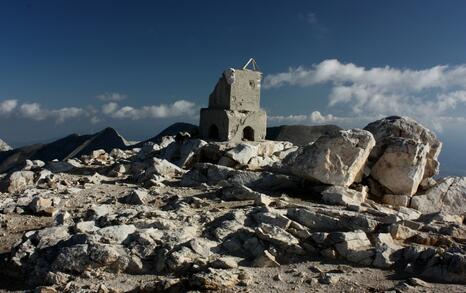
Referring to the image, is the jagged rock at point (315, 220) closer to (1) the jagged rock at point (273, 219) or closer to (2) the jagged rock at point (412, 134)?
(1) the jagged rock at point (273, 219)

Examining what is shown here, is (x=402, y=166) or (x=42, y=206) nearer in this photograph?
(x=42, y=206)

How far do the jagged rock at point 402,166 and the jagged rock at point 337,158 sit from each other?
1.16 m

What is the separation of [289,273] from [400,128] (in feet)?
38.0

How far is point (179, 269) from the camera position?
33.0 feet

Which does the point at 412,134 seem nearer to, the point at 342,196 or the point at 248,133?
the point at 342,196

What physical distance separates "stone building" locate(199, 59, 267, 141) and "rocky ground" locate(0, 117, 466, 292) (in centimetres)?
615

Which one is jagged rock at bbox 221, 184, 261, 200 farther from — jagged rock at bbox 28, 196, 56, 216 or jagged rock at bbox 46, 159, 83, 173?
jagged rock at bbox 46, 159, 83, 173

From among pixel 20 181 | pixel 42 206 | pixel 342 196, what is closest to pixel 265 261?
pixel 342 196

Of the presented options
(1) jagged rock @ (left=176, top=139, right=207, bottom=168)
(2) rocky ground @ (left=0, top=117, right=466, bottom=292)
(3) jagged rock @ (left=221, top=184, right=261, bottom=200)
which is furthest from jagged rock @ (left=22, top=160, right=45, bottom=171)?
(3) jagged rock @ (left=221, top=184, right=261, bottom=200)

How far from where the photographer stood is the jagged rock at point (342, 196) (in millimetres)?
14961

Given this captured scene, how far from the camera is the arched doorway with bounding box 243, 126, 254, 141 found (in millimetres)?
26484

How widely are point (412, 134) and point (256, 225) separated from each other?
1029 centimetres

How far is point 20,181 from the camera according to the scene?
18922 millimetres

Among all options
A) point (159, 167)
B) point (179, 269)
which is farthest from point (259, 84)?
point (179, 269)
